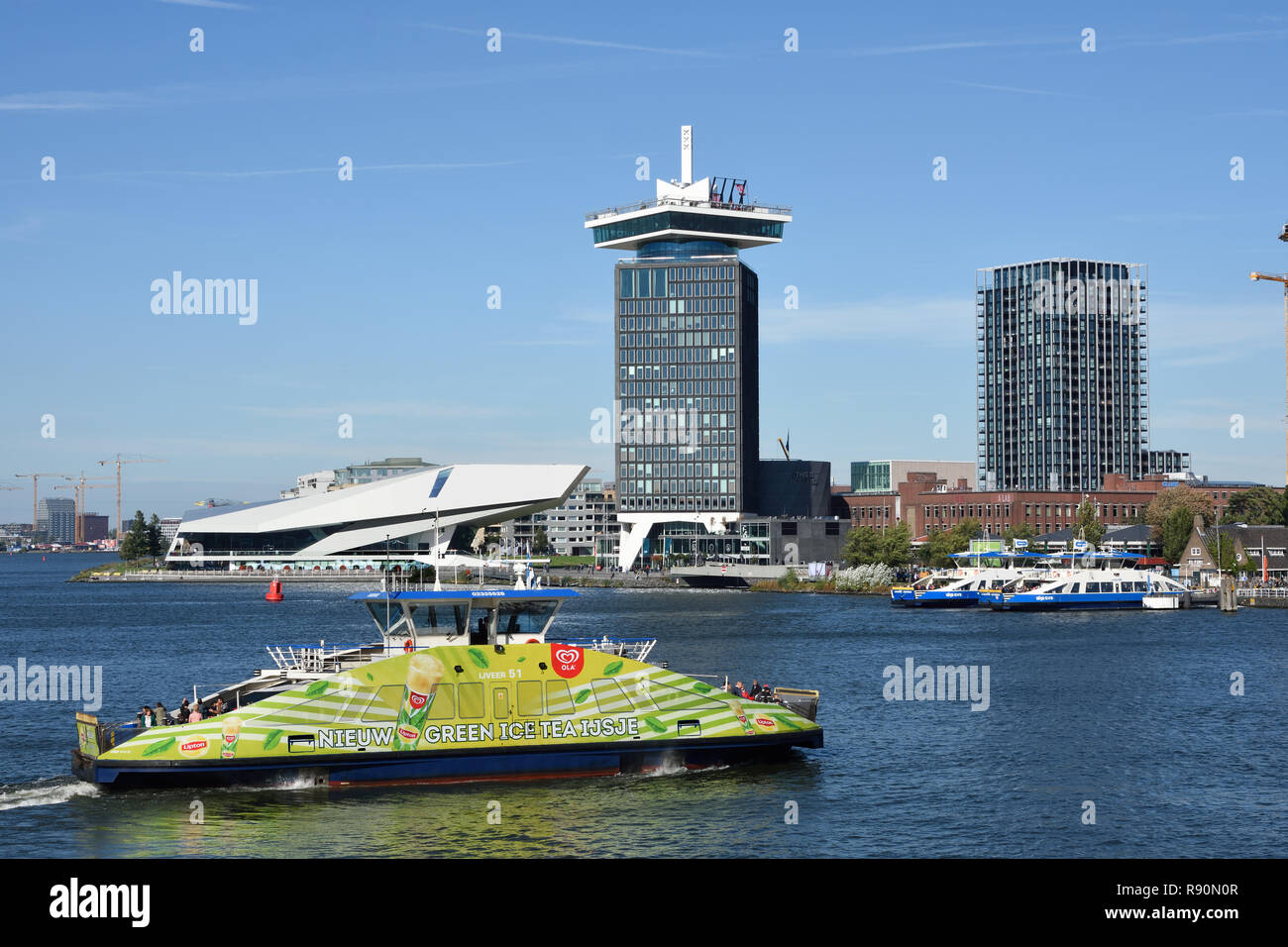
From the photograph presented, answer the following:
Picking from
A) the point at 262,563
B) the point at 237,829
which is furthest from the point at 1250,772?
the point at 262,563

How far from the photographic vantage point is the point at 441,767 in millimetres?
28266

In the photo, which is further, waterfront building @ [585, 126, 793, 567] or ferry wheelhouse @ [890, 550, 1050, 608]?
waterfront building @ [585, 126, 793, 567]

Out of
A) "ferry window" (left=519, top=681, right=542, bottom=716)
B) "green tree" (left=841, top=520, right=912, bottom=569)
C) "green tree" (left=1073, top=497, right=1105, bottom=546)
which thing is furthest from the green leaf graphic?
"green tree" (left=1073, top=497, right=1105, bottom=546)

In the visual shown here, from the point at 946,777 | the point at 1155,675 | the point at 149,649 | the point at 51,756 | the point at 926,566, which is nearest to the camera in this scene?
the point at 946,777

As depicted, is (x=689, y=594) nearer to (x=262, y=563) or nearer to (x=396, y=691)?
(x=262, y=563)

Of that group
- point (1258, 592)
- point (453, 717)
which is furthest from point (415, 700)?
point (1258, 592)

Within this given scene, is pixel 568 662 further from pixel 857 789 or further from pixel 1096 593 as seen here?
pixel 1096 593

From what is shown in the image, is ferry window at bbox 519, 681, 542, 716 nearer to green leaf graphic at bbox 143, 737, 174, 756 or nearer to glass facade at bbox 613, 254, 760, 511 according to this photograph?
green leaf graphic at bbox 143, 737, 174, 756

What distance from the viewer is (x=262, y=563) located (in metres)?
186

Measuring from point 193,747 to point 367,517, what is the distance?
6150 inches

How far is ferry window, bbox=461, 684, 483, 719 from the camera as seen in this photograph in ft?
93.2

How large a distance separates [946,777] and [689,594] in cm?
10939
